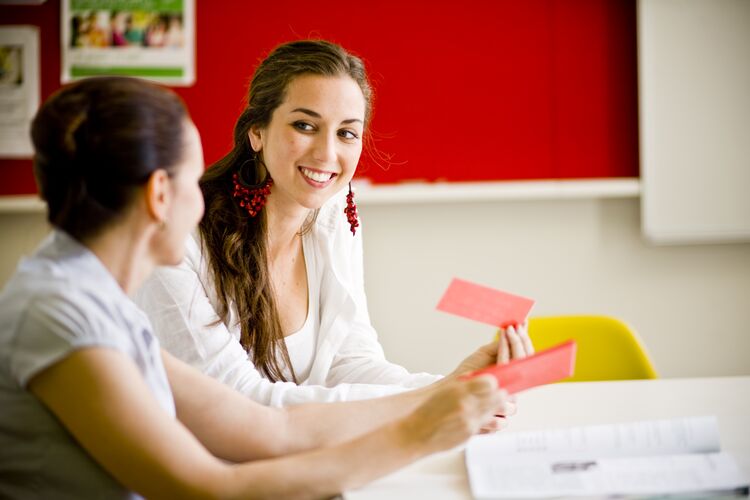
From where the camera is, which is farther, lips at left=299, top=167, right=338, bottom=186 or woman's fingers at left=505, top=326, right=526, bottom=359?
lips at left=299, top=167, right=338, bottom=186

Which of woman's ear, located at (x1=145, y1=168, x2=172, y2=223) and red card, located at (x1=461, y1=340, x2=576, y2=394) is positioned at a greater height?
woman's ear, located at (x1=145, y1=168, x2=172, y2=223)

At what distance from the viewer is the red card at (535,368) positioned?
1.16 metres

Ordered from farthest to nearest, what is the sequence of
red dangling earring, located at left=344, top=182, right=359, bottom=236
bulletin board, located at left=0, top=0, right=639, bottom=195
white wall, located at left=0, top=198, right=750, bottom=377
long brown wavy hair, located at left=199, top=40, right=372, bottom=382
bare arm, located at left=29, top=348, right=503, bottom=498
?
1. white wall, located at left=0, top=198, right=750, bottom=377
2. bulletin board, located at left=0, top=0, right=639, bottom=195
3. red dangling earring, located at left=344, top=182, right=359, bottom=236
4. long brown wavy hair, located at left=199, top=40, right=372, bottom=382
5. bare arm, located at left=29, top=348, right=503, bottom=498

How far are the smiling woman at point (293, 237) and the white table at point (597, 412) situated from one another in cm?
27

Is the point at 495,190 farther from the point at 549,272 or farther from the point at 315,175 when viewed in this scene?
the point at 315,175

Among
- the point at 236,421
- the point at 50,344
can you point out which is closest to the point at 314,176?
the point at 236,421

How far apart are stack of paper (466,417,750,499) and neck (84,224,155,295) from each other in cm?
57

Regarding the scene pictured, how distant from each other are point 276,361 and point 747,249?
2.40 m

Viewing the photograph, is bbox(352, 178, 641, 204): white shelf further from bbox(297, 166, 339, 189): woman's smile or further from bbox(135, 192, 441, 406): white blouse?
bbox(297, 166, 339, 189): woman's smile

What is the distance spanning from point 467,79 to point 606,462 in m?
2.31

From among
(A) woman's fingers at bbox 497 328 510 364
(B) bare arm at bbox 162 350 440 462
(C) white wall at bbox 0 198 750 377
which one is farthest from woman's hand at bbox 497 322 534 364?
(C) white wall at bbox 0 198 750 377

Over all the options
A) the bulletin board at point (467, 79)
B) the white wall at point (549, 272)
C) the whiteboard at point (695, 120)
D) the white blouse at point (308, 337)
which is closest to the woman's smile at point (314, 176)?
the white blouse at point (308, 337)

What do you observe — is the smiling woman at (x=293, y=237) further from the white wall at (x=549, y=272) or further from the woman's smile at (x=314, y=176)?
the white wall at (x=549, y=272)

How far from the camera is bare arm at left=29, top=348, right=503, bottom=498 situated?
3.18ft
